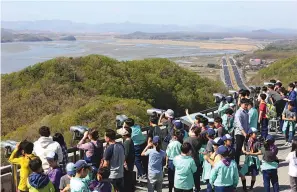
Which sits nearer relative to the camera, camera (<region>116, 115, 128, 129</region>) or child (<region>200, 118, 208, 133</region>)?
child (<region>200, 118, 208, 133</region>)

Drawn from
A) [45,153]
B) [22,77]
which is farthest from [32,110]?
[45,153]

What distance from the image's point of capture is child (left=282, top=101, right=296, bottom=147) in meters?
11.4

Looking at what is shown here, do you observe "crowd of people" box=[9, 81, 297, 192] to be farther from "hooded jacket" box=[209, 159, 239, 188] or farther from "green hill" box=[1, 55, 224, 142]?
"green hill" box=[1, 55, 224, 142]

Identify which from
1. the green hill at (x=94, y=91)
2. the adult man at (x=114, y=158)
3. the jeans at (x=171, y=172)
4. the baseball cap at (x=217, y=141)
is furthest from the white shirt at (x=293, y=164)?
the green hill at (x=94, y=91)

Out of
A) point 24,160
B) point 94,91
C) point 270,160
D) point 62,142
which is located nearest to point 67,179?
point 24,160

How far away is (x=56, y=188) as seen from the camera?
648 centimetres

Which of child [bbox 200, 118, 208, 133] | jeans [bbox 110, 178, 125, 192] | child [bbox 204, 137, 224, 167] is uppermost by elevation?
child [bbox 200, 118, 208, 133]

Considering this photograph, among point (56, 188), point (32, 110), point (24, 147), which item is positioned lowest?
point (32, 110)

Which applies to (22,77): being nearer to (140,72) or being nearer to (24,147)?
(140,72)

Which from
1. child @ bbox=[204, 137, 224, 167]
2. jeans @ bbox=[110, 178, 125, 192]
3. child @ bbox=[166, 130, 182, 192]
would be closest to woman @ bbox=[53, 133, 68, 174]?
jeans @ bbox=[110, 178, 125, 192]

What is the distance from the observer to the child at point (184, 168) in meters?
7.15

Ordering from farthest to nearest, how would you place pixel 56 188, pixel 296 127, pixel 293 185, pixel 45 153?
pixel 296 127 → pixel 293 185 → pixel 45 153 → pixel 56 188

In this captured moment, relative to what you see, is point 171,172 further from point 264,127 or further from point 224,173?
point 264,127

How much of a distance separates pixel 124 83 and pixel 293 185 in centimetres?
1447
